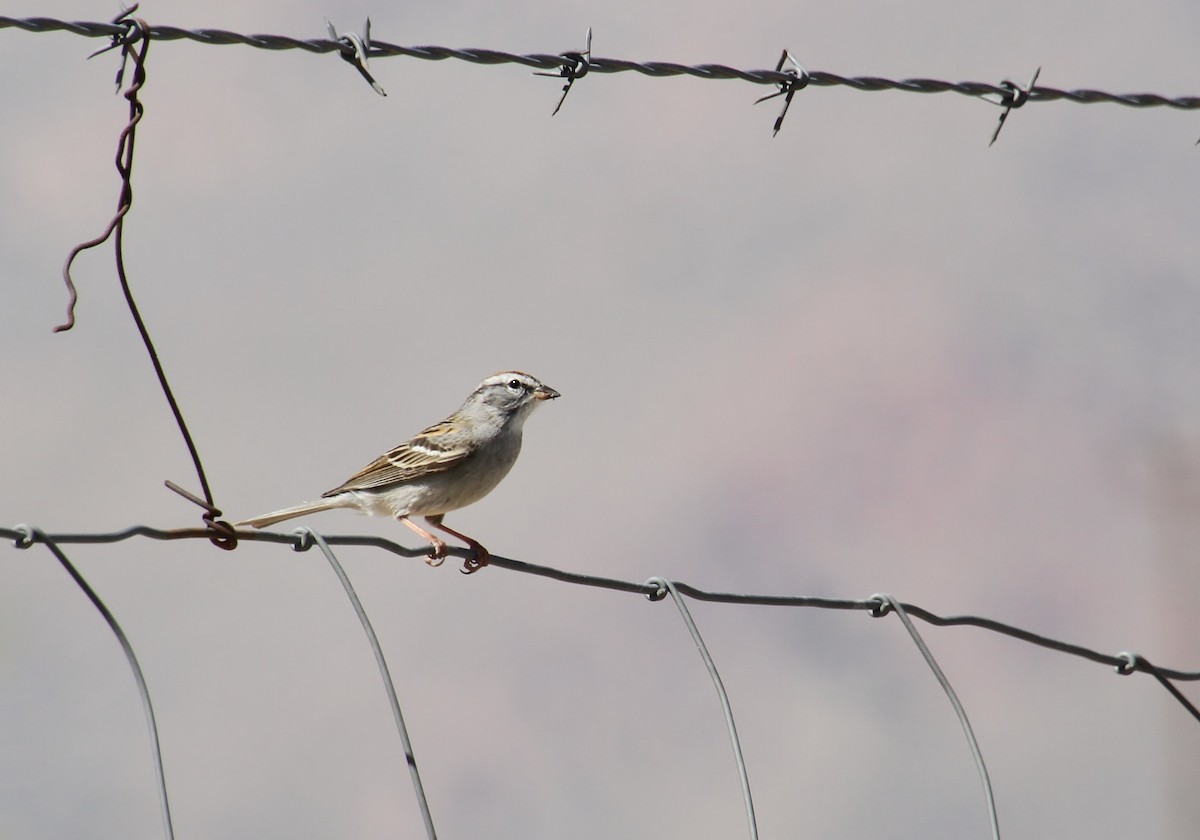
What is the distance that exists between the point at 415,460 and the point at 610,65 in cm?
289

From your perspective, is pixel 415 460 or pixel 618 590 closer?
pixel 618 590

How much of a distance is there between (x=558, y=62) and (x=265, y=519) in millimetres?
3163

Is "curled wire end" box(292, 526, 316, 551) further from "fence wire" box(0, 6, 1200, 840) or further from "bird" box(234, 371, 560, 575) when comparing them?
"bird" box(234, 371, 560, 575)

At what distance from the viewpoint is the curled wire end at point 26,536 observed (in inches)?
106

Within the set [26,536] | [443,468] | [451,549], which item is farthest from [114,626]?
[443,468]

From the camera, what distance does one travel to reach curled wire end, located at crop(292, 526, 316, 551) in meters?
3.14

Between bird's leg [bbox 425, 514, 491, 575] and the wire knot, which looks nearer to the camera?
the wire knot

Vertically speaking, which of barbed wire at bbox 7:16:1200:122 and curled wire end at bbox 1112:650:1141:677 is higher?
barbed wire at bbox 7:16:1200:122

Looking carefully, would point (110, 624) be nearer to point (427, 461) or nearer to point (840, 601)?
point (840, 601)

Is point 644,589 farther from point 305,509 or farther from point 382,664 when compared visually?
point 305,509

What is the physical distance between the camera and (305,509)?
6.34 m

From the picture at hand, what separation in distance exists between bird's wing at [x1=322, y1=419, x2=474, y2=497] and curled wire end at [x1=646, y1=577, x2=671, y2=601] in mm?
2790

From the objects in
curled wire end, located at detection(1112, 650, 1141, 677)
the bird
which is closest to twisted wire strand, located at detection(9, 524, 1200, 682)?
curled wire end, located at detection(1112, 650, 1141, 677)

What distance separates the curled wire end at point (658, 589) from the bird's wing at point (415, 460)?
9.15 feet
